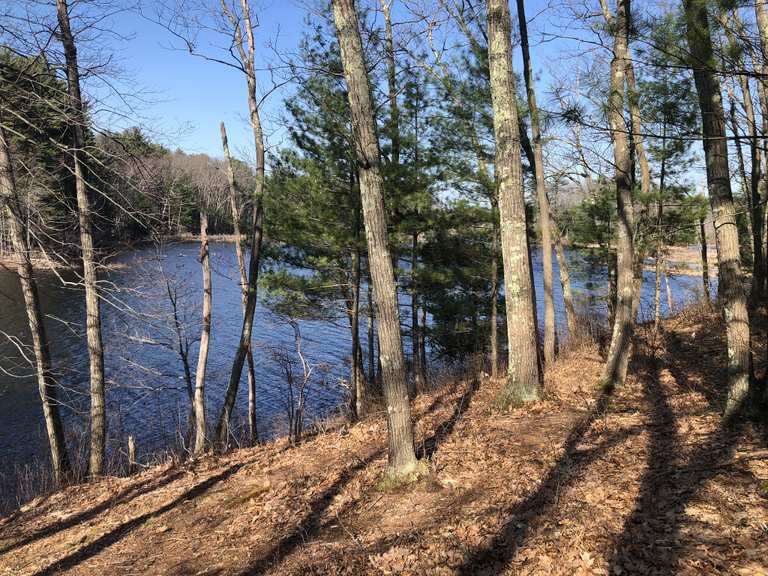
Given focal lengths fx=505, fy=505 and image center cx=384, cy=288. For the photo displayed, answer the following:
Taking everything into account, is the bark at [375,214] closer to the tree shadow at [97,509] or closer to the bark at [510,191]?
the bark at [510,191]

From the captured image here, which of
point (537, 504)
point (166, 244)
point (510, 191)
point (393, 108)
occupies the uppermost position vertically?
point (393, 108)

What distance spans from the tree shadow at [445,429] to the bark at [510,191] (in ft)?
4.10

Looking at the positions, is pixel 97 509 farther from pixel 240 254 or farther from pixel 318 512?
pixel 240 254

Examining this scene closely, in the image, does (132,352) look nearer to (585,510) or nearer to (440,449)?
(440,449)

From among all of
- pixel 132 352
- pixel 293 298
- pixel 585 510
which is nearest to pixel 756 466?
→ pixel 585 510

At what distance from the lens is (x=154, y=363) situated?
1812cm

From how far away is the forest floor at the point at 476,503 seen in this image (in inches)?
142

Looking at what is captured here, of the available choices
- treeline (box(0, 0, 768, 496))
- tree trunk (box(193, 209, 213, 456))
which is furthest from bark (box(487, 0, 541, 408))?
tree trunk (box(193, 209, 213, 456))

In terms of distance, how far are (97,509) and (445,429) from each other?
5036mm

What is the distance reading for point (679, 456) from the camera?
487 cm

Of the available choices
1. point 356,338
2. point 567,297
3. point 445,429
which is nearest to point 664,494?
point 445,429

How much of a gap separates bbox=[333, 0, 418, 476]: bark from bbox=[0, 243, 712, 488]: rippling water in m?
6.98

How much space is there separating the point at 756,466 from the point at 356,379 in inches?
379

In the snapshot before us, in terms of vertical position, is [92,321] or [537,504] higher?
[92,321]
